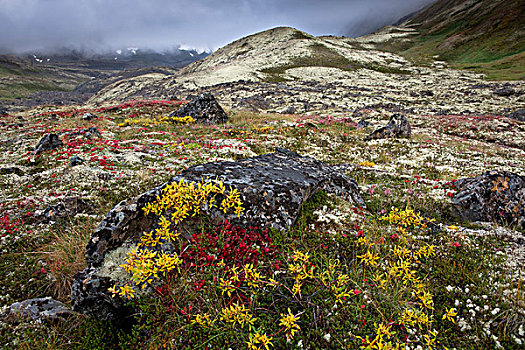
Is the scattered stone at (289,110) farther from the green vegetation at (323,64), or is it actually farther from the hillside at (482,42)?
the hillside at (482,42)

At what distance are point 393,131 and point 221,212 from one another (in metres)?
21.3

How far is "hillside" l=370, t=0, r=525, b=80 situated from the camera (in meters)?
91.4

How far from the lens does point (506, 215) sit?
21.3ft

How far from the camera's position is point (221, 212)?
4672 mm

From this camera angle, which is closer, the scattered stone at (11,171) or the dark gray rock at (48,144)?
the scattered stone at (11,171)

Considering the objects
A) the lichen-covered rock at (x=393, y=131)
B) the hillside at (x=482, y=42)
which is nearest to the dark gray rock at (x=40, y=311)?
the lichen-covered rock at (x=393, y=131)

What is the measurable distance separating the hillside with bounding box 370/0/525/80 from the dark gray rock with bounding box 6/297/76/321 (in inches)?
4423

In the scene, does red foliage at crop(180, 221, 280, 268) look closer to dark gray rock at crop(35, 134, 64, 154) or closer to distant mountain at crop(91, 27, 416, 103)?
dark gray rock at crop(35, 134, 64, 154)

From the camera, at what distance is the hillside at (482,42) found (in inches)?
3600

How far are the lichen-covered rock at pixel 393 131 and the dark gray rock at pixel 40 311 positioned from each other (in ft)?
73.2

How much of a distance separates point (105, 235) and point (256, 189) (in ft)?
10.5

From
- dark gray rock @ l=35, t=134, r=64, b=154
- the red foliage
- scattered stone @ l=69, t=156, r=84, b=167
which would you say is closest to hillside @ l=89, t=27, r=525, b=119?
dark gray rock @ l=35, t=134, r=64, b=154

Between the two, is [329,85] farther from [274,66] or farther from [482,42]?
[482,42]

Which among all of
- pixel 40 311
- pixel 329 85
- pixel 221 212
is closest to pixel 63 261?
pixel 40 311
